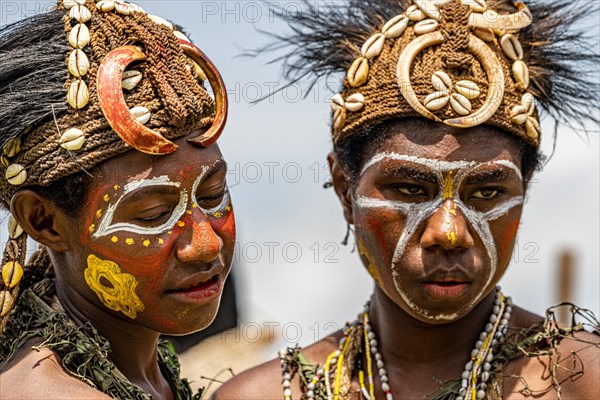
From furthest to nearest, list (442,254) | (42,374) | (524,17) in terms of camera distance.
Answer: (524,17) → (442,254) → (42,374)

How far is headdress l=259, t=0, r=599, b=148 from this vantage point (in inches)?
203

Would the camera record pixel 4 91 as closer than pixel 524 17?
Yes

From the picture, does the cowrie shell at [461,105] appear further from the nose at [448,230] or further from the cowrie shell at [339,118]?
the cowrie shell at [339,118]

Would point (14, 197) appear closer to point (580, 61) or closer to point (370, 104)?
point (370, 104)

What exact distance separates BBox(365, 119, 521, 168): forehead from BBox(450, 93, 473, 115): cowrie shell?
89 mm

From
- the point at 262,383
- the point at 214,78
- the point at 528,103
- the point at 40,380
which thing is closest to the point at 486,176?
the point at 528,103

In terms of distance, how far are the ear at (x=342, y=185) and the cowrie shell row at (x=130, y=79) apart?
5.34 feet

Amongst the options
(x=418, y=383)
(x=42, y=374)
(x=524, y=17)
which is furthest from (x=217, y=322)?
(x=42, y=374)

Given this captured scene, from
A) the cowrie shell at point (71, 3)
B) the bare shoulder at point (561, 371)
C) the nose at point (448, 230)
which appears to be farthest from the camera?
the nose at point (448, 230)

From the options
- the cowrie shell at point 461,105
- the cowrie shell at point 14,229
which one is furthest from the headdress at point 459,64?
the cowrie shell at point 14,229

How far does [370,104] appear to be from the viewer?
5.34 m

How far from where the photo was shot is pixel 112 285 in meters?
4.35

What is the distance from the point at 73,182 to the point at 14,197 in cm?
26

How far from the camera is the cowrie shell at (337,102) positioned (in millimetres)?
5492
